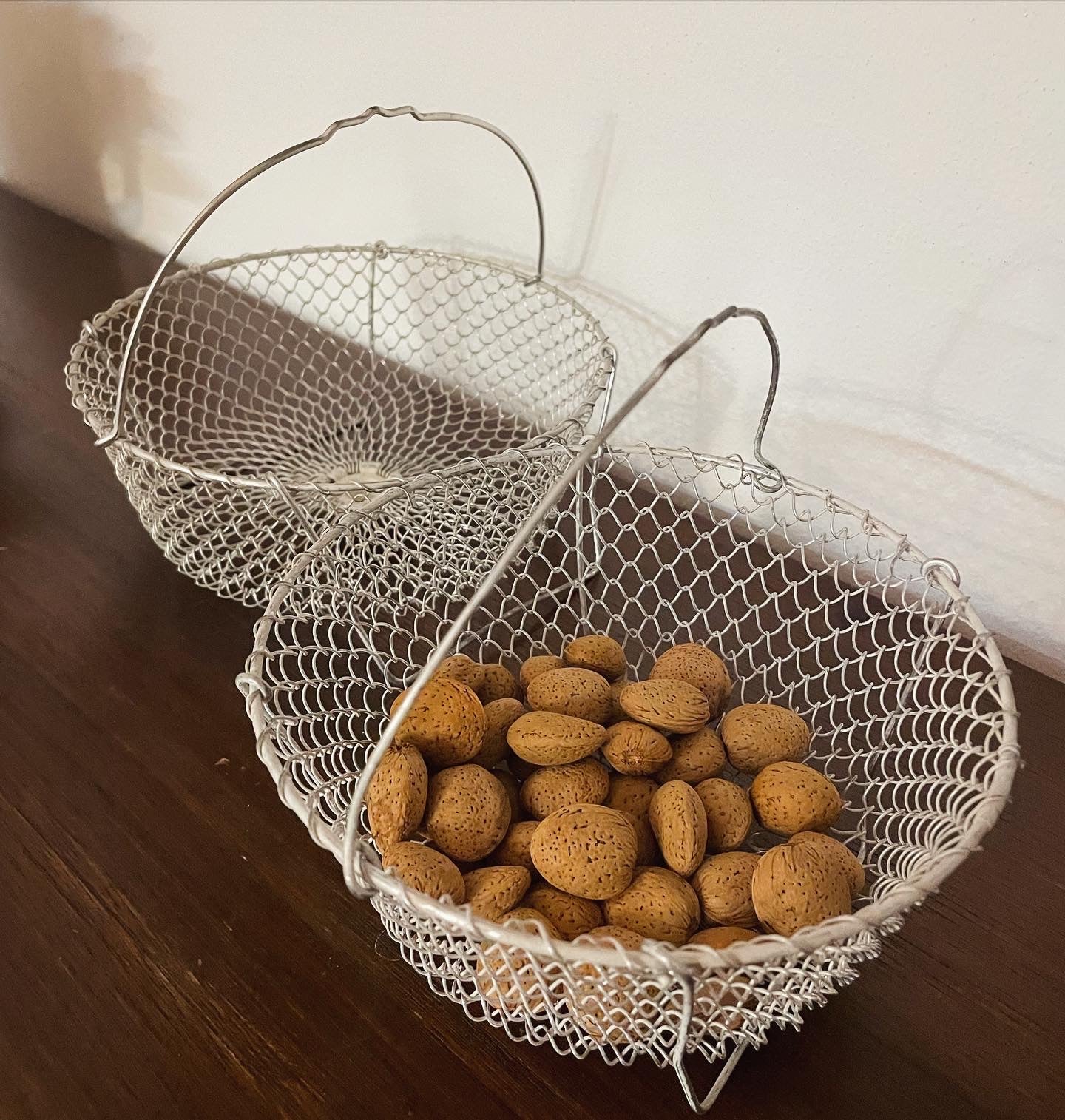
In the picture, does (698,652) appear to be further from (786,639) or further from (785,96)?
(785,96)

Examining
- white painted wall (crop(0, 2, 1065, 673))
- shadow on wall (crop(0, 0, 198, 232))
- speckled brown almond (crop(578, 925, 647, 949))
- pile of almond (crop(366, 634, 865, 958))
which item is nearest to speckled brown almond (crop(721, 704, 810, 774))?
pile of almond (crop(366, 634, 865, 958))

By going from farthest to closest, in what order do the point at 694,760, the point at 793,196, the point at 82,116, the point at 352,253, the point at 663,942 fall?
the point at 82,116 → the point at 352,253 → the point at 793,196 → the point at 694,760 → the point at 663,942

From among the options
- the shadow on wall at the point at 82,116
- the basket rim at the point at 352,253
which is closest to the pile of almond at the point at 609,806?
the basket rim at the point at 352,253

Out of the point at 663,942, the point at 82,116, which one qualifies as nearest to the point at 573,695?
the point at 663,942

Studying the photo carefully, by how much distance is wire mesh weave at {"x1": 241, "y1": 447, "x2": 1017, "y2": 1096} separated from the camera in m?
0.30

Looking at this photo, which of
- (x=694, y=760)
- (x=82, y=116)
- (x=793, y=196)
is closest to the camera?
(x=694, y=760)

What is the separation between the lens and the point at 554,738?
1.24ft

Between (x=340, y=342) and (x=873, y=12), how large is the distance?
1.54ft

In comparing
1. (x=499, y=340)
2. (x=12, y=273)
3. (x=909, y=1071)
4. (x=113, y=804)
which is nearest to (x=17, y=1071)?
(x=113, y=804)

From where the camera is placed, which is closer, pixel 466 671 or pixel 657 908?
pixel 657 908

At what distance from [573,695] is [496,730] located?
37 millimetres

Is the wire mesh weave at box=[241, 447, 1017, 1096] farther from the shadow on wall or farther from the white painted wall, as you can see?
the shadow on wall

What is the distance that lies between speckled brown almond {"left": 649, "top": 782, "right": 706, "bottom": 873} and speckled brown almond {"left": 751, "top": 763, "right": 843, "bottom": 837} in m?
0.03

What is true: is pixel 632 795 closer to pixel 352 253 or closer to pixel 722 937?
pixel 722 937
